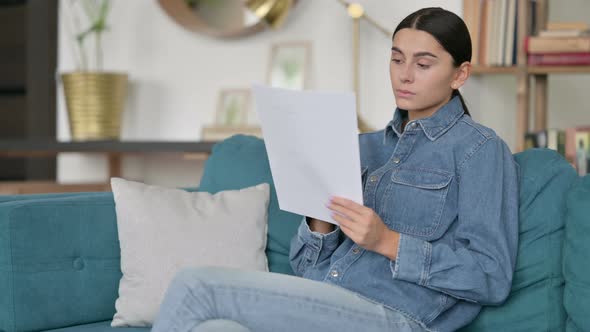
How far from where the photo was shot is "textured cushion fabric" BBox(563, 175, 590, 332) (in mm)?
1825

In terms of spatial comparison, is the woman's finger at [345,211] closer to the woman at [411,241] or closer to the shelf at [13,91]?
the woman at [411,241]

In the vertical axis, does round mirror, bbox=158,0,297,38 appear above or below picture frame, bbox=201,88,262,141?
above

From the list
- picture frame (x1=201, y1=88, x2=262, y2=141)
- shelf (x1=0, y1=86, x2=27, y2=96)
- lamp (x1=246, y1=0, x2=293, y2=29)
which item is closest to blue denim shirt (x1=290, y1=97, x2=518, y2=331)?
lamp (x1=246, y1=0, x2=293, y2=29)

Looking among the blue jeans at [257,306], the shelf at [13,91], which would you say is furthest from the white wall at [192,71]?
the blue jeans at [257,306]

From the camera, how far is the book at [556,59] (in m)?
3.24

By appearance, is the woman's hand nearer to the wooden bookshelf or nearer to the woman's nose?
the woman's nose

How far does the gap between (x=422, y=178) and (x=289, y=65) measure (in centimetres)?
205

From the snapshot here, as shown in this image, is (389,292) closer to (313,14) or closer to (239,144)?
(239,144)

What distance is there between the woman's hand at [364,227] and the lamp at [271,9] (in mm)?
2081

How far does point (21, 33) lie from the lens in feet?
17.2

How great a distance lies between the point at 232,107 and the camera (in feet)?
12.9

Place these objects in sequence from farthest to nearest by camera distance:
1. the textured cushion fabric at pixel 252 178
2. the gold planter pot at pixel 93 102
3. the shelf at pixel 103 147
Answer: the gold planter pot at pixel 93 102, the shelf at pixel 103 147, the textured cushion fabric at pixel 252 178

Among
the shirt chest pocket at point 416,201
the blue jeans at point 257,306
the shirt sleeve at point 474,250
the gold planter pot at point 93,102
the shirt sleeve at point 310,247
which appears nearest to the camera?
the blue jeans at point 257,306

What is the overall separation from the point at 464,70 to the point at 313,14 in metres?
1.94
